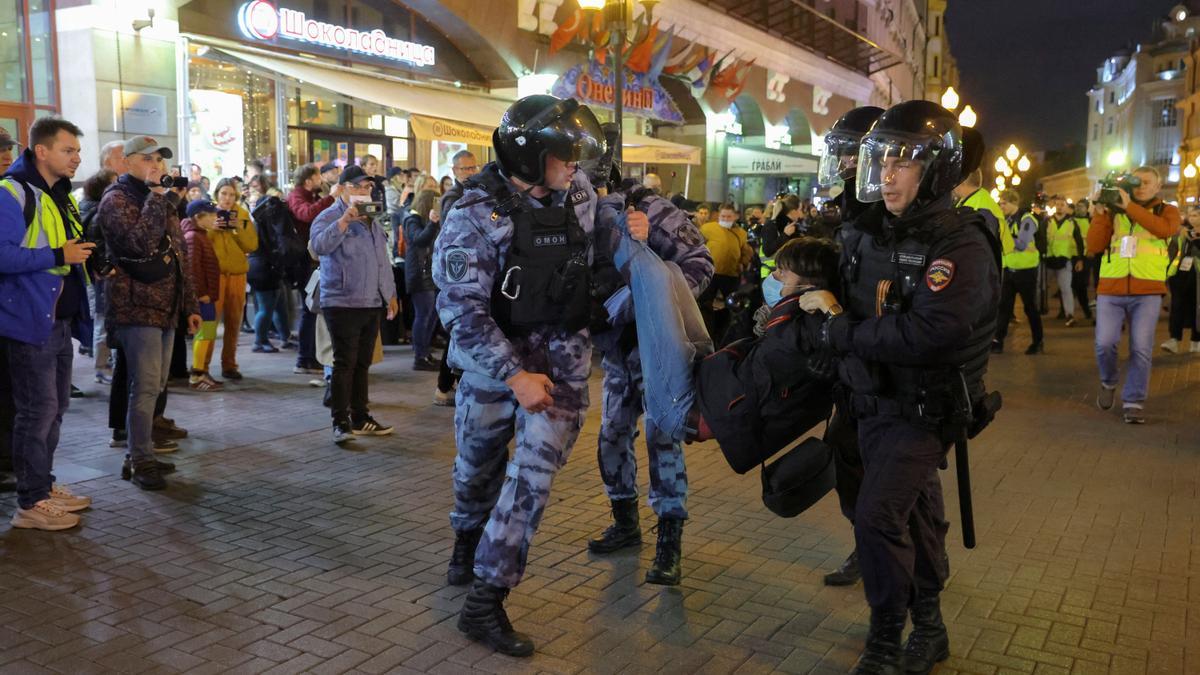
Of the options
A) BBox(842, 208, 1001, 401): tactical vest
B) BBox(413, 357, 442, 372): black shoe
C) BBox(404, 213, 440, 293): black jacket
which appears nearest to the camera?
Answer: BBox(842, 208, 1001, 401): tactical vest

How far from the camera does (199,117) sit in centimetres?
1516

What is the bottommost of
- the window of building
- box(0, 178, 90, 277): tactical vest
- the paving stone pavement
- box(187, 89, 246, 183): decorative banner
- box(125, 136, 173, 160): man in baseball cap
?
the paving stone pavement

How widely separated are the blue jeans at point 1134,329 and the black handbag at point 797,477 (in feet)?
18.4

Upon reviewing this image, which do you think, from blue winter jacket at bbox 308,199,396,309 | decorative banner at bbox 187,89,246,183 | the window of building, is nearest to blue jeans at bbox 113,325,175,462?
blue winter jacket at bbox 308,199,396,309

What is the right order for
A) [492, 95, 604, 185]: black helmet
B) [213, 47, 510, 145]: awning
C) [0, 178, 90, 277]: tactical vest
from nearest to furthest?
[492, 95, 604, 185]: black helmet, [0, 178, 90, 277]: tactical vest, [213, 47, 510, 145]: awning

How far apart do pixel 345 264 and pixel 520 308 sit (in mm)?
3740

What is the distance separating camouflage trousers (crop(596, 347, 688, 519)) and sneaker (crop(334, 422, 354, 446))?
2863 mm

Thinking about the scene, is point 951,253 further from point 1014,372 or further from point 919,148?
point 1014,372

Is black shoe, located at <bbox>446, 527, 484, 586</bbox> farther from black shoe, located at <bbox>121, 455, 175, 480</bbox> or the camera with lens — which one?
the camera with lens

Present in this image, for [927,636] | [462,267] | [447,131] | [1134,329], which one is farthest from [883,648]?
[447,131]

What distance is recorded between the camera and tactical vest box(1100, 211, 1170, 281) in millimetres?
8180

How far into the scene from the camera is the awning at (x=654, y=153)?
19.3m

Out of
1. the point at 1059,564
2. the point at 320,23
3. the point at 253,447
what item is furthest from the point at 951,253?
the point at 320,23

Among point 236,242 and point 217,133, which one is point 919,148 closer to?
point 236,242
